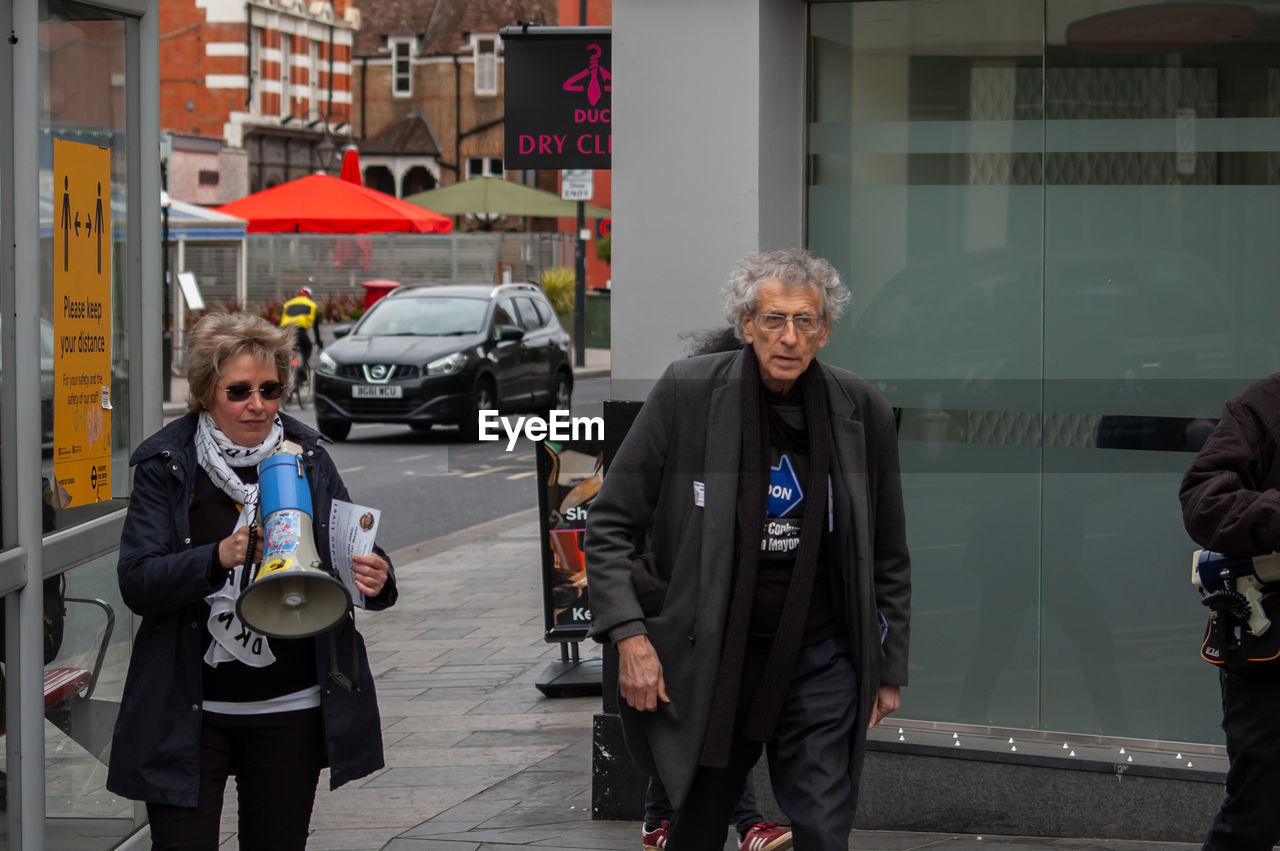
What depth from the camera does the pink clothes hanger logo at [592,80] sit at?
24.4 ft

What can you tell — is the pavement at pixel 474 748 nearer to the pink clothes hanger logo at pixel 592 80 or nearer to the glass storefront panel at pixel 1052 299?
the glass storefront panel at pixel 1052 299

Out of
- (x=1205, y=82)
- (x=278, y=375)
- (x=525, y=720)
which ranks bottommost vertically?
(x=525, y=720)

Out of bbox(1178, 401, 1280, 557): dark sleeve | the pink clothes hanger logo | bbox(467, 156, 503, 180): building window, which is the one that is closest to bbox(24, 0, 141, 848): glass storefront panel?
bbox(1178, 401, 1280, 557): dark sleeve

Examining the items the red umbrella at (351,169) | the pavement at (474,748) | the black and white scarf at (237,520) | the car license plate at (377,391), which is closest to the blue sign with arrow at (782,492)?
the black and white scarf at (237,520)

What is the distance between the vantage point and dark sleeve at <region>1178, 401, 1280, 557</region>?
3.58 metres

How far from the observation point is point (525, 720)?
7098 millimetres

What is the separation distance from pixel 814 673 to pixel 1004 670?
76.0 inches

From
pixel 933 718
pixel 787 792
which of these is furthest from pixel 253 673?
pixel 933 718

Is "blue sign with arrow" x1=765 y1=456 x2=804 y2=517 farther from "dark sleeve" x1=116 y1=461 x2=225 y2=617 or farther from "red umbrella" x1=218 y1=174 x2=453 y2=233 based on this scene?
"red umbrella" x1=218 y1=174 x2=453 y2=233

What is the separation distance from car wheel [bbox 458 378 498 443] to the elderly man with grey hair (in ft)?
49.6

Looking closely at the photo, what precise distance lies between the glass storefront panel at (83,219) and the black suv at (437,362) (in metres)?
13.6

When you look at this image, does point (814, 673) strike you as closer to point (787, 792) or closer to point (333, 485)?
point (787, 792)

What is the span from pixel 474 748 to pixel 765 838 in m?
1.99

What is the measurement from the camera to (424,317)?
20109mm
